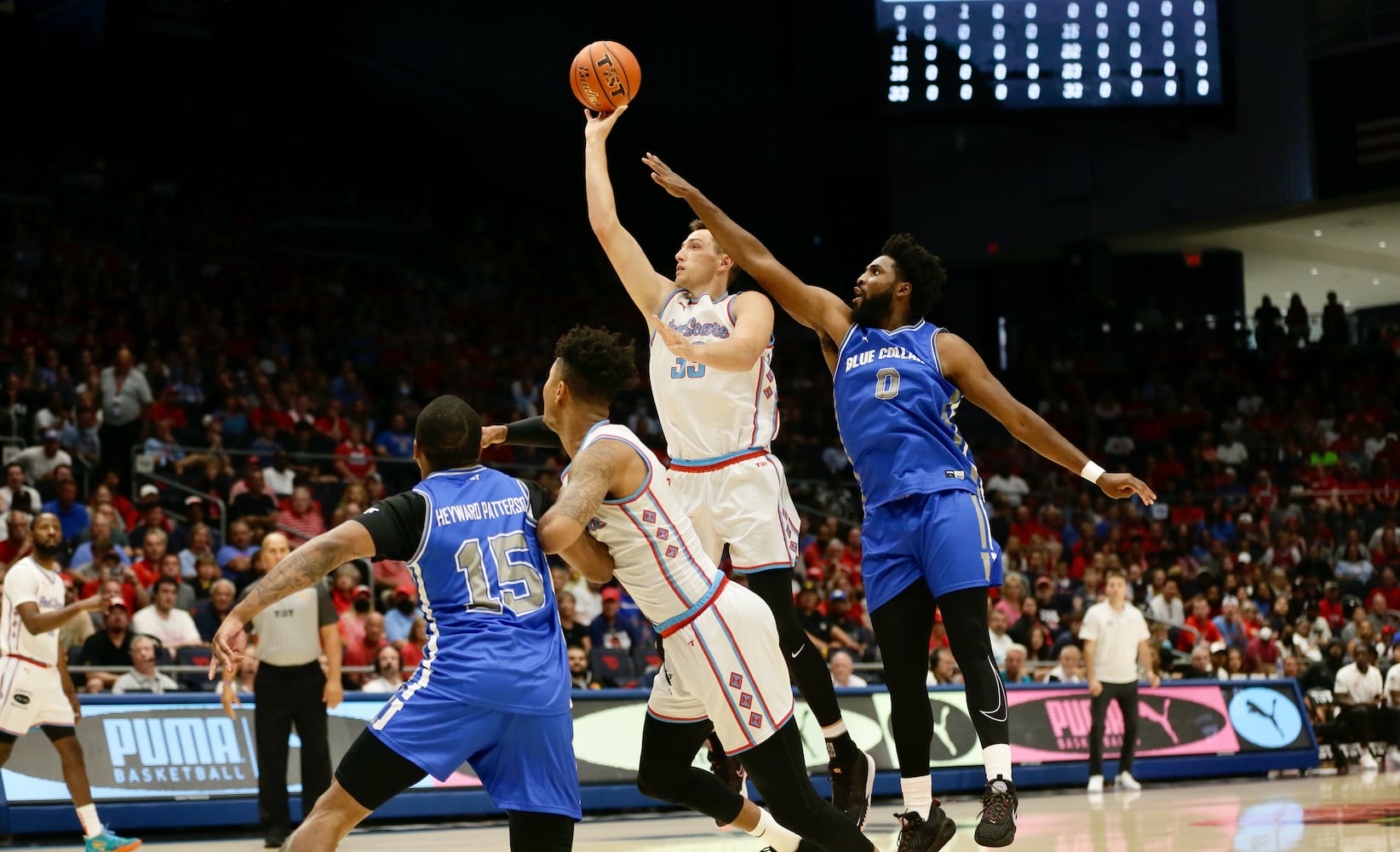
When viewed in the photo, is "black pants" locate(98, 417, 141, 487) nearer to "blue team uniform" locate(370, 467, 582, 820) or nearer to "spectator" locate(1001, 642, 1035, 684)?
"spectator" locate(1001, 642, 1035, 684)

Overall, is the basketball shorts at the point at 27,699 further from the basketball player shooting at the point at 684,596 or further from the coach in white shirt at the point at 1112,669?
the coach in white shirt at the point at 1112,669

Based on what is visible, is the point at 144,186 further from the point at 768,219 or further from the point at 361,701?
the point at 361,701

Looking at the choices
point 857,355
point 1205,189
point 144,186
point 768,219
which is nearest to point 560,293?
point 768,219

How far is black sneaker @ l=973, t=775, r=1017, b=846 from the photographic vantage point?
4.93 metres

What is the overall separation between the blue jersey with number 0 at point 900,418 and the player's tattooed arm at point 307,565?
2069 millimetres

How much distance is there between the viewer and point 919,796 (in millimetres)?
5367


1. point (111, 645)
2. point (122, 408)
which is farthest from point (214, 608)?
point (122, 408)

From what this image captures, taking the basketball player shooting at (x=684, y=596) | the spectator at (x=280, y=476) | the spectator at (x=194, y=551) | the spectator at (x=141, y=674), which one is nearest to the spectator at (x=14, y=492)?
the spectator at (x=194, y=551)

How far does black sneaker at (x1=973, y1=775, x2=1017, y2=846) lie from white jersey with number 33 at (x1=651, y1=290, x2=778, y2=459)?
1716 millimetres

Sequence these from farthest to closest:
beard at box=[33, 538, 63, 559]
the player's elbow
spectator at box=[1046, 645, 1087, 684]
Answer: spectator at box=[1046, 645, 1087, 684], beard at box=[33, 538, 63, 559], the player's elbow

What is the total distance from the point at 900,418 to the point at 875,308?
0.51 metres

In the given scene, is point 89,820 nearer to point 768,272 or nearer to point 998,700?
point 768,272

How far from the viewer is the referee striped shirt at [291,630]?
9695mm

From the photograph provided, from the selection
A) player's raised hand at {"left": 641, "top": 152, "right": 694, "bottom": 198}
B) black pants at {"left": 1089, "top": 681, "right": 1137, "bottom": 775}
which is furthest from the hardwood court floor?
player's raised hand at {"left": 641, "top": 152, "right": 694, "bottom": 198}
